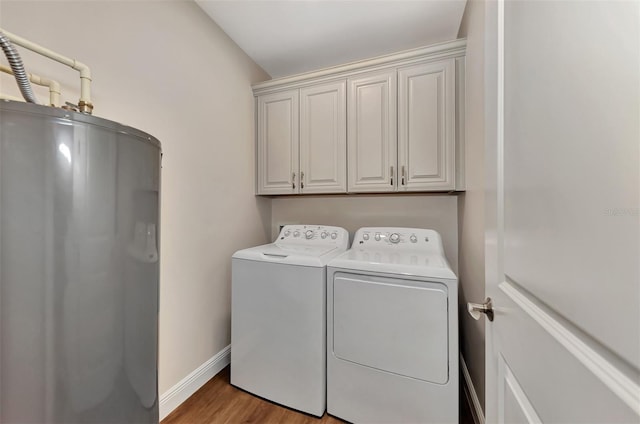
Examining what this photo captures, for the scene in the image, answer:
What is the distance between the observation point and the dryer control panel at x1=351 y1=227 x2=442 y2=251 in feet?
5.76

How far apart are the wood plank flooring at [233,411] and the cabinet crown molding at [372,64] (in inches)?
90.4

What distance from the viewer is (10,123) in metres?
0.51

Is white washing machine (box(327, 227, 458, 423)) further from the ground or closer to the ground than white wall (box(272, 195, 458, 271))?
closer to the ground

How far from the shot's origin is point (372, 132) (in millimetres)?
1902

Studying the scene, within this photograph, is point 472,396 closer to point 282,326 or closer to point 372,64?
point 282,326

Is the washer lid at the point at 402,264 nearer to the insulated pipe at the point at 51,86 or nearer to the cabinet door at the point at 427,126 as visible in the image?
the cabinet door at the point at 427,126

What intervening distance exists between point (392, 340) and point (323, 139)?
1.52 m

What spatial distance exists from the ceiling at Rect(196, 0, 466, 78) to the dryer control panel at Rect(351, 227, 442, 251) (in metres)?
1.47

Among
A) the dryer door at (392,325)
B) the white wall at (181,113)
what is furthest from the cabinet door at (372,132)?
the white wall at (181,113)

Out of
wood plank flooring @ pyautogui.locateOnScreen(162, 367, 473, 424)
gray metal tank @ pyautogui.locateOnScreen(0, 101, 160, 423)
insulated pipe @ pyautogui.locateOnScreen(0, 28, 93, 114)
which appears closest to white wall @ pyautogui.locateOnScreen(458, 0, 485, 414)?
wood plank flooring @ pyautogui.locateOnScreen(162, 367, 473, 424)

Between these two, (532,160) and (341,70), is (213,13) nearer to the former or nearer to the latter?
(341,70)

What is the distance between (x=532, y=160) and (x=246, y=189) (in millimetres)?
2007

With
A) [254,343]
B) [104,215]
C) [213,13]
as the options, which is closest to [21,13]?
[104,215]

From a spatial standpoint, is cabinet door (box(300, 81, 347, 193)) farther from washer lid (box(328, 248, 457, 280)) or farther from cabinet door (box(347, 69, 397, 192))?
washer lid (box(328, 248, 457, 280))
